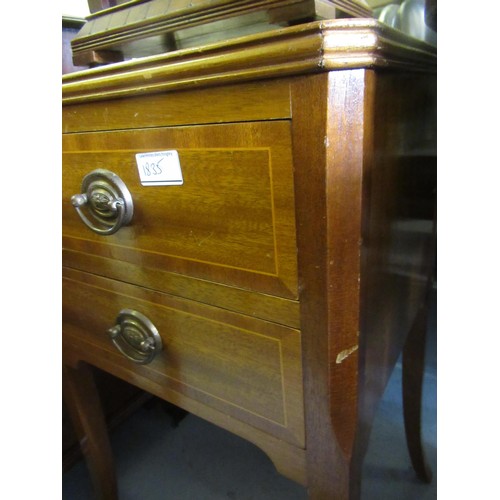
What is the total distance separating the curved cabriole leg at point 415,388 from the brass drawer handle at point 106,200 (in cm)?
52

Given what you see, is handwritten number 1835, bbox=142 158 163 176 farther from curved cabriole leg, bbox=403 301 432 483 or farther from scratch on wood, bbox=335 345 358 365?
curved cabriole leg, bbox=403 301 432 483

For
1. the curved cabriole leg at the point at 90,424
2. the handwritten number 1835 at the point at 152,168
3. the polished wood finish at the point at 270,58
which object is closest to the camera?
the polished wood finish at the point at 270,58

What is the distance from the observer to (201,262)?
1.30 ft

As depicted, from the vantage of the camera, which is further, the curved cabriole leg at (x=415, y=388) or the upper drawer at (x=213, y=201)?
the curved cabriole leg at (x=415, y=388)

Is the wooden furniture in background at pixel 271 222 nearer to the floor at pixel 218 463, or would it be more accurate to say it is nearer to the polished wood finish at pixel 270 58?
the polished wood finish at pixel 270 58

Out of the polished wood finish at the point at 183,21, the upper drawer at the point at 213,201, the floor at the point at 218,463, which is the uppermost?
the polished wood finish at the point at 183,21

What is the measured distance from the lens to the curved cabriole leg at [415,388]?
2.39 feet

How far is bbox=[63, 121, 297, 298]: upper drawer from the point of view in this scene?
0.32 metres

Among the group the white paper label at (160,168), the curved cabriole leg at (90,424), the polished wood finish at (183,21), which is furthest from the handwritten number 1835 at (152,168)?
the curved cabriole leg at (90,424)

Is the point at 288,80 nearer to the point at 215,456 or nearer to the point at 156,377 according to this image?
the point at 156,377

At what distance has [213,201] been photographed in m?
0.36

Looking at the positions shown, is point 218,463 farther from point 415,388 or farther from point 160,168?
point 160,168

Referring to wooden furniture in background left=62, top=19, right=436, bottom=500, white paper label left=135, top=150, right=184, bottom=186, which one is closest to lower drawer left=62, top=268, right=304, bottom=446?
wooden furniture in background left=62, top=19, right=436, bottom=500
